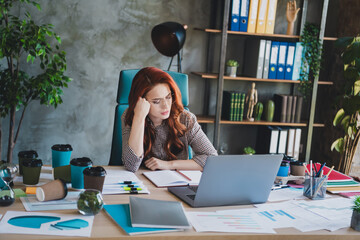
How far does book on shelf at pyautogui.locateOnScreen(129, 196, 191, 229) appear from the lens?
1196 mm

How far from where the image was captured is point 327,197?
163 centimetres

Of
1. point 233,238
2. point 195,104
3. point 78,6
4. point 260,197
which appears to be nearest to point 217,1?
point 195,104

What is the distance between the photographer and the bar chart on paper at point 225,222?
1230 mm

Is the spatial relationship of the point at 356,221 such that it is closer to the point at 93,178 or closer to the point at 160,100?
the point at 93,178

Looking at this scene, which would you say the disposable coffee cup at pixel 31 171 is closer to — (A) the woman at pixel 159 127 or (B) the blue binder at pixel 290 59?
(A) the woman at pixel 159 127

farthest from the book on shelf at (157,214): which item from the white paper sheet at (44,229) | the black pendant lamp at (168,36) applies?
the black pendant lamp at (168,36)

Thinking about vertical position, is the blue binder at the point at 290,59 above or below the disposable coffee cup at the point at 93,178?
above

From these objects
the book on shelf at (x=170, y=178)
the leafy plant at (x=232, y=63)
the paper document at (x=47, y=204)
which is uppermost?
the leafy plant at (x=232, y=63)

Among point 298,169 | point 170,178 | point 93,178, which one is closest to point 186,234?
point 93,178

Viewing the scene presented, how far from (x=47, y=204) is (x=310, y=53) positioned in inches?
111

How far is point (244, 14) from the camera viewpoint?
11.2 feet

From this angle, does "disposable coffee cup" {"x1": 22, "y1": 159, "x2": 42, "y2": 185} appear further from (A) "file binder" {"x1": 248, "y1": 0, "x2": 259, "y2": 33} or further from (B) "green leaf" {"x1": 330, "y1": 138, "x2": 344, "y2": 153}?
(B) "green leaf" {"x1": 330, "y1": 138, "x2": 344, "y2": 153}

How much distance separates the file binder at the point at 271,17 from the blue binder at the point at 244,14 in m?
0.19

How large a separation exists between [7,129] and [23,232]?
2.62m
